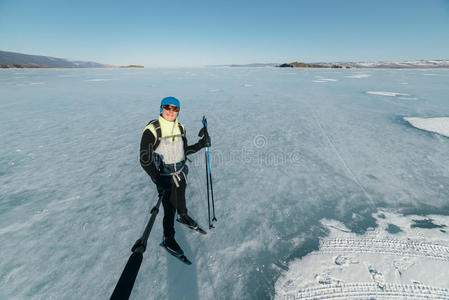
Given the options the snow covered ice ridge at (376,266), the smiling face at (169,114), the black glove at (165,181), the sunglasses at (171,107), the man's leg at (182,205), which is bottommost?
the snow covered ice ridge at (376,266)

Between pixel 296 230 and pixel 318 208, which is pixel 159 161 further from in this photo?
pixel 318 208

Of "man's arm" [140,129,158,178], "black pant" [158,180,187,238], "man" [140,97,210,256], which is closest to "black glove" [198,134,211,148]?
"man" [140,97,210,256]

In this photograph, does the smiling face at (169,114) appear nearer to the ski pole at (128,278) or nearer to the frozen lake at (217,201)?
the ski pole at (128,278)

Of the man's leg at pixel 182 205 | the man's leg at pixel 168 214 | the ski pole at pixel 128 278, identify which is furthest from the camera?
the man's leg at pixel 182 205

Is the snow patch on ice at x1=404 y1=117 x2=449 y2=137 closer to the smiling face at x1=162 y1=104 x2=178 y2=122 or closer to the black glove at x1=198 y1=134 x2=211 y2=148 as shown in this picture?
the black glove at x1=198 y1=134 x2=211 y2=148

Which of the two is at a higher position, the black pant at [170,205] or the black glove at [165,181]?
the black glove at [165,181]

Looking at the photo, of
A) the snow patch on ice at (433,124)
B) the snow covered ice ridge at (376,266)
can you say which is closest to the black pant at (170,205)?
the snow covered ice ridge at (376,266)

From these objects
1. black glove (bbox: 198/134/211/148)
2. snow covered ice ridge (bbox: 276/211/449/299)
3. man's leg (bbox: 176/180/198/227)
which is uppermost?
black glove (bbox: 198/134/211/148)

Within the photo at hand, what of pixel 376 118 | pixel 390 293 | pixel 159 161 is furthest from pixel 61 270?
pixel 376 118
